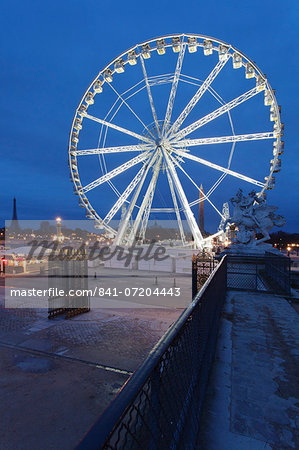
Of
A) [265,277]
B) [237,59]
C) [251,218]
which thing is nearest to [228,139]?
[237,59]

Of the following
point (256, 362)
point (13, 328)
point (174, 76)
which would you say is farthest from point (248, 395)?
point (174, 76)

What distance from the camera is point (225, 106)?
19.4 metres

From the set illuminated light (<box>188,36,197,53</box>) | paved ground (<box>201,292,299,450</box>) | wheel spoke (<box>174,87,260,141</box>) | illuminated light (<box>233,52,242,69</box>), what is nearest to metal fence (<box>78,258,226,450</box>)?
paved ground (<box>201,292,299,450</box>)

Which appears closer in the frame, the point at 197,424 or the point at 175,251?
the point at 197,424

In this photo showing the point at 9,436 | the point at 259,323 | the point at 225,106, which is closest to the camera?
the point at 9,436

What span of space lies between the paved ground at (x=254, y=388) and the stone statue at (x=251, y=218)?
33.3ft

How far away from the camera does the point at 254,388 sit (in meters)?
3.15

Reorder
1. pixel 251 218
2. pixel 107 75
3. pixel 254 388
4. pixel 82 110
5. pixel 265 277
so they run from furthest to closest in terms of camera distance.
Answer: pixel 82 110
pixel 107 75
pixel 251 218
pixel 265 277
pixel 254 388

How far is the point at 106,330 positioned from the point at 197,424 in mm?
7799

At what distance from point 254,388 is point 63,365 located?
5.53 metres

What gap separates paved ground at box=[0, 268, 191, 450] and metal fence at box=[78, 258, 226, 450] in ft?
9.93

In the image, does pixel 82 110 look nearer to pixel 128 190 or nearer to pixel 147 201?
pixel 128 190

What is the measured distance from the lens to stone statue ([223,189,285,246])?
48.7ft

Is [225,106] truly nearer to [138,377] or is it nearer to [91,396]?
[91,396]
